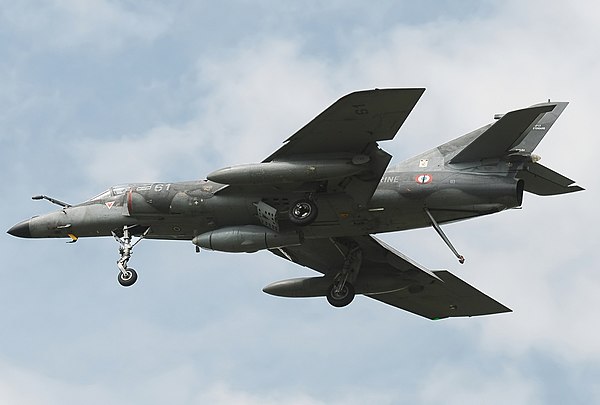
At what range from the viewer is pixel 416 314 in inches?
1807

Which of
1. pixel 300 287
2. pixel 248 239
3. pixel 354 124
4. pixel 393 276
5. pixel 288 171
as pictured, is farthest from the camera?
pixel 393 276

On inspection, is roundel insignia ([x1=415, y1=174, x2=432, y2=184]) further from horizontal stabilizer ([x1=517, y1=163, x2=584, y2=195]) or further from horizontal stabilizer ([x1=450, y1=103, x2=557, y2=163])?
horizontal stabilizer ([x1=517, y1=163, x2=584, y2=195])

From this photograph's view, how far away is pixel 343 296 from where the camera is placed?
41.6 metres

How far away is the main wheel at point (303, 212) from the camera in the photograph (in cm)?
3759

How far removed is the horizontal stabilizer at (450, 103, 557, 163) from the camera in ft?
116

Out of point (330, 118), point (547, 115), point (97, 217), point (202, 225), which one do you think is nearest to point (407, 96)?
point (330, 118)

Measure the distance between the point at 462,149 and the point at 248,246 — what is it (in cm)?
656

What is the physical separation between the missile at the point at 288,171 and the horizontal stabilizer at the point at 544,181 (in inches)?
173

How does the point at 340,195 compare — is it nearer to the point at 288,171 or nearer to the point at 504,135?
→ the point at 288,171

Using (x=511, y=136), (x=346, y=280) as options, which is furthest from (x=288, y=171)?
(x=346, y=280)

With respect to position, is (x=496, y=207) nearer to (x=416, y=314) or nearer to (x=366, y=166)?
(x=366, y=166)

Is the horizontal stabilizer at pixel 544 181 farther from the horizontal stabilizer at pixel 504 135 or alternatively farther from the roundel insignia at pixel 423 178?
the roundel insignia at pixel 423 178

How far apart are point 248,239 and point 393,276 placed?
6262 mm

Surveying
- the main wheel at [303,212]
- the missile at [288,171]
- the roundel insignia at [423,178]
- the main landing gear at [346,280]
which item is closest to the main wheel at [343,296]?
the main landing gear at [346,280]
